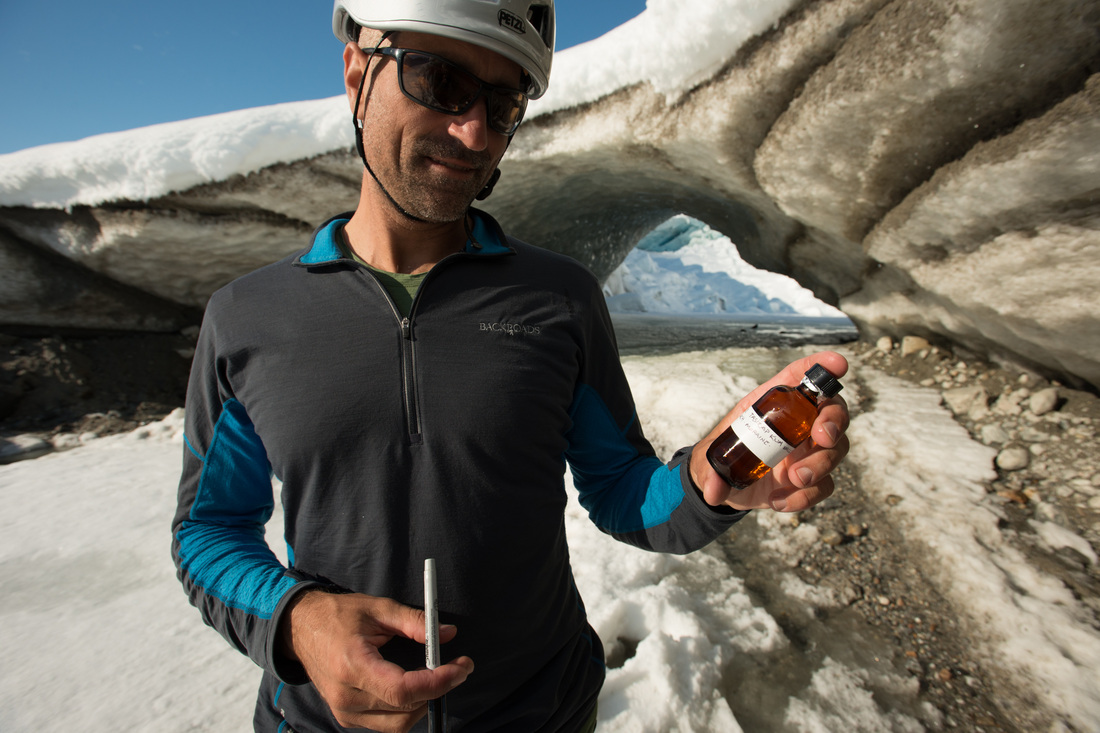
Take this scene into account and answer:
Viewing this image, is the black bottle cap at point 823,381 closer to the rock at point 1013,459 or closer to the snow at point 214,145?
the rock at point 1013,459

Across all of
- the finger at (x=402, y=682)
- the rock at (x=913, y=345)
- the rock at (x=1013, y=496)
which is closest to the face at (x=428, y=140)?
the finger at (x=402, y=682)

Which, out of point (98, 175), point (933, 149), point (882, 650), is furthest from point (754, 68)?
point (98, 175)

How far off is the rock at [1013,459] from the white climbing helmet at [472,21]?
2957 mm

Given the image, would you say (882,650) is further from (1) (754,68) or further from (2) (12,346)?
(2) (12,346)

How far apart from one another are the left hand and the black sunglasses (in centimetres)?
78

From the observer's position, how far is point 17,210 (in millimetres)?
4352

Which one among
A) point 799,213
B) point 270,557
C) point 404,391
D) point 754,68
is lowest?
point 270,557

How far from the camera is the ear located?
1.14m

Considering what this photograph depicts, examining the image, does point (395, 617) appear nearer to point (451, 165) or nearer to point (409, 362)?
point (409, 362)

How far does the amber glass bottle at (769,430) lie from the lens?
0.88 meters

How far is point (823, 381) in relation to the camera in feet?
2.85

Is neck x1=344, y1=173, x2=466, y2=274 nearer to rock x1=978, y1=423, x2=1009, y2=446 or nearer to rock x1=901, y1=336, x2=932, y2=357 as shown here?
rock x1=978, y1=423, x2=1009, y2=446

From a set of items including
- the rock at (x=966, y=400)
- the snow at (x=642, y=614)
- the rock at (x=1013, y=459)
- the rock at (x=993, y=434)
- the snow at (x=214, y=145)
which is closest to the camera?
the snow at (x=642, y=614)

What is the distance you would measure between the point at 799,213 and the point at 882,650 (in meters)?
2.61
